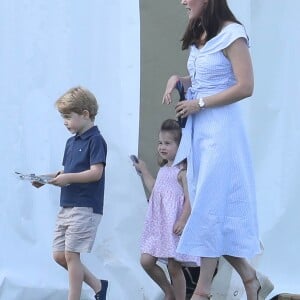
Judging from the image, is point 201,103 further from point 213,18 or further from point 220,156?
point 213,18

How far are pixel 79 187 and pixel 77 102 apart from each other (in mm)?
357

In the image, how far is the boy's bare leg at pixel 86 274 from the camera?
337cm

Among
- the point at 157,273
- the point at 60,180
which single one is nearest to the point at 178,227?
the point at 157,273

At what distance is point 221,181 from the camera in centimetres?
269

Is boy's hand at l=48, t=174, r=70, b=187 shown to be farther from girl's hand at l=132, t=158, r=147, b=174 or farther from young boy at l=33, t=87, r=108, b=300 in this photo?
girl's hand at l=132, t=158, r=147, b=174

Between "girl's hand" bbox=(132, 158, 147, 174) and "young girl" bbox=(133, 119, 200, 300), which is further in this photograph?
"girl's hand" bbox=(132, 158, 147, 174)

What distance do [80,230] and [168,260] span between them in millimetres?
406

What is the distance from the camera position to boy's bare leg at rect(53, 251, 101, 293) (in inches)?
133

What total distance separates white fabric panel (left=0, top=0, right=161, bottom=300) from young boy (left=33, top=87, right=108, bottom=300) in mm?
211

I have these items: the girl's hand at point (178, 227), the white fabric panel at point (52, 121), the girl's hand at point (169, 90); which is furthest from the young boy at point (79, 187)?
the girl's hand at point (169, 90)

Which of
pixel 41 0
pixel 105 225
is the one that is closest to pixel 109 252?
pixel 105 225

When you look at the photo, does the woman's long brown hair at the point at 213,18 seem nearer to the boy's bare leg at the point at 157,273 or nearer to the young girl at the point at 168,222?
the young girl at the point at 168,222

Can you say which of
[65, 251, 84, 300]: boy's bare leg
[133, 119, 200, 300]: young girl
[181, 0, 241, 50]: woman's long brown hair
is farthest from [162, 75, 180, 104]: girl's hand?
[65, 251, 84, 300]: boy's bare leg

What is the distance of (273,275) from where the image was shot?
3.62 metres
